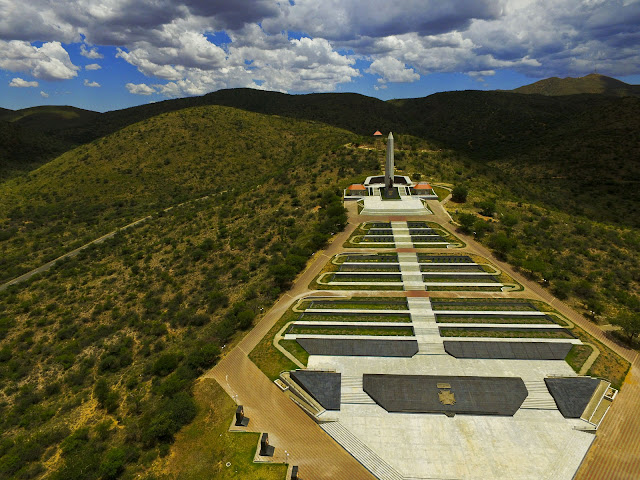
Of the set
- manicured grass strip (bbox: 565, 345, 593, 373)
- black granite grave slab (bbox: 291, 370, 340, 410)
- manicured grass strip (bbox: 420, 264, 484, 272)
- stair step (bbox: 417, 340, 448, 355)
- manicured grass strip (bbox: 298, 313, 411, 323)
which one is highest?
manicured grass strip (bbox: 420, 264, 484, 272)

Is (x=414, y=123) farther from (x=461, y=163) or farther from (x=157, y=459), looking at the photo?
(x=157, y=459)


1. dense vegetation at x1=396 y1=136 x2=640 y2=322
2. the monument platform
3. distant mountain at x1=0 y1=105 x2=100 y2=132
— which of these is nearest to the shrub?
the monument platform

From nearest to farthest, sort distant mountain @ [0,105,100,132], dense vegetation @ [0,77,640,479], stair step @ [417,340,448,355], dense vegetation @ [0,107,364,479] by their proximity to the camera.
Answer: dense vegetation @ [0,107,364,479]
dense vegetation @ [0,77,640,479]
stair step @ [417,340,448,355]
distant mountain @ [0,105,100,132]

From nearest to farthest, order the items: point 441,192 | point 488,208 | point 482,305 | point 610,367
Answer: point 610,367
point 482,305
point 488,208
point 441,192

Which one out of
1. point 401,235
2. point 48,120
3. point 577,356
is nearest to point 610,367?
point 577,356

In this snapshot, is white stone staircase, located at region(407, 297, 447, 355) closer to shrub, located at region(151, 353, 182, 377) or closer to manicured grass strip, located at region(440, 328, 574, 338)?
manicured grass strip, located at region(440, 328, 574, 338)

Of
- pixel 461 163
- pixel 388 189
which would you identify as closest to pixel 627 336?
pixel 388 189

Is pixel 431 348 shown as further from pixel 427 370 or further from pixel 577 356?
pixel 577 356

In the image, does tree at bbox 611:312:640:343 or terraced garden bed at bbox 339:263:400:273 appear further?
terraced garden bed at bbox 339:263:400:273
